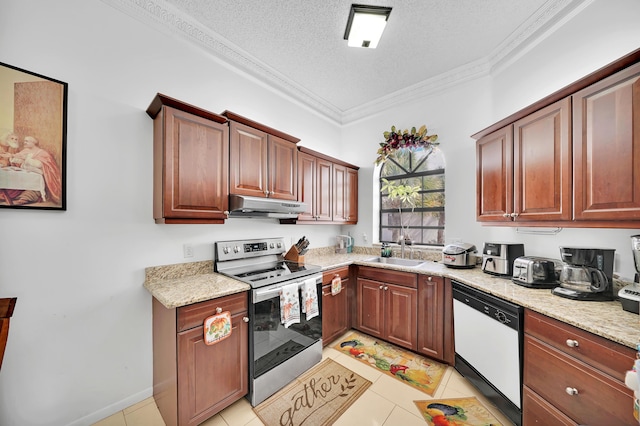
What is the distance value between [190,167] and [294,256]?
143 centimetres

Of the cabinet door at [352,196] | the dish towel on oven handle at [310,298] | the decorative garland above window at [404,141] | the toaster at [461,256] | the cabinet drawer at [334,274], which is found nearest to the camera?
the dish towel on oven handle at [310,298]

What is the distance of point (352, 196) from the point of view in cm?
360

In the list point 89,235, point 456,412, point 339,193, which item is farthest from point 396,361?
point 89,235

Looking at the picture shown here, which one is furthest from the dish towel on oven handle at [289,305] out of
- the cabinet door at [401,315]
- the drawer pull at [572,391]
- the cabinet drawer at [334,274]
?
the drawer pull at [572,391]

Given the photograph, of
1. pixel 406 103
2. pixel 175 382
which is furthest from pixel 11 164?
pixel 406 103

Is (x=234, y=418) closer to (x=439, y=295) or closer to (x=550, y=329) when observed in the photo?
(x=439, y=295)

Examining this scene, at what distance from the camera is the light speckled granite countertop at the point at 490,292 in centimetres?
117

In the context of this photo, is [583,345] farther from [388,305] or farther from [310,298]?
[310,298]

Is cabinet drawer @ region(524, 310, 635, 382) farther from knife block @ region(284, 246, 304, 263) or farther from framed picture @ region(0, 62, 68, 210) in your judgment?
framed picture @ region(0, 62, 68, 210)

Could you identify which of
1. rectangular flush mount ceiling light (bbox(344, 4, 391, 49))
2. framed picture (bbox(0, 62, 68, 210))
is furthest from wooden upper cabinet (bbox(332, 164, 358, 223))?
framed picture (bbox(0, 62, 68, 210))

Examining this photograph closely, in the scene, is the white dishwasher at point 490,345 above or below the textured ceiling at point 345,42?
below

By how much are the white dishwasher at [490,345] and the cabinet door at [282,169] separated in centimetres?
186

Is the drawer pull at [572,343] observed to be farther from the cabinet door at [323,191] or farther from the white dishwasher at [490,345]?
the cabinet door at [323,191]

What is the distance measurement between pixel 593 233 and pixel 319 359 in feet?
8.01
